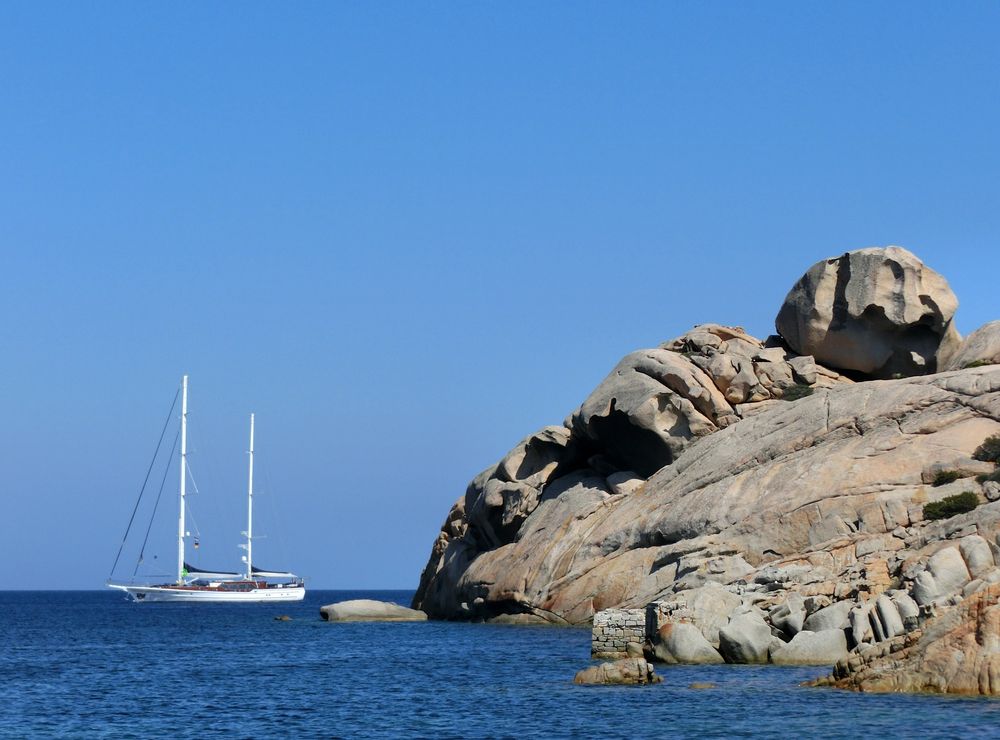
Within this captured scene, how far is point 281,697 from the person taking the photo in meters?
43.4

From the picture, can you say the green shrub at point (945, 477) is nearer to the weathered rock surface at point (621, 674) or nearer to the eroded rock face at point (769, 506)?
the eroded rock face at point (769, 506)

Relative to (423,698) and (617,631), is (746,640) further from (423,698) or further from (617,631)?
(423,698)

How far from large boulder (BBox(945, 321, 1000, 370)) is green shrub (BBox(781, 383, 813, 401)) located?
24.7 feet

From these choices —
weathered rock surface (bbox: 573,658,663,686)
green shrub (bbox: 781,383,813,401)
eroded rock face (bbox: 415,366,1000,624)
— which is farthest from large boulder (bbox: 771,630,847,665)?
green shrub (bbox: 781,383,813,401)

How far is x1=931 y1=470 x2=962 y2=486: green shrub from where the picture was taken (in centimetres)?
5853

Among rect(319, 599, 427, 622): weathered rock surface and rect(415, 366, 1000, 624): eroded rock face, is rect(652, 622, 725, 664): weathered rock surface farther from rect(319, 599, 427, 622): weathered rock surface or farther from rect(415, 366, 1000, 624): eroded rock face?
rect(319, 599, 427, 622): weathered rock surface

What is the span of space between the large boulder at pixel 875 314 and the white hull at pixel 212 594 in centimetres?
7446

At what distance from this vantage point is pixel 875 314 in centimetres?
7350

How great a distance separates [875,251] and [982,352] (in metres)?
8.19

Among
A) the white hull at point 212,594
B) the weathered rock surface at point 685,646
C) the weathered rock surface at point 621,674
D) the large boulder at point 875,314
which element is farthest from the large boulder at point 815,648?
the white hull at point 212,594

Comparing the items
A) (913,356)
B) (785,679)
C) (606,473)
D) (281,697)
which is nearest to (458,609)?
(606,473)

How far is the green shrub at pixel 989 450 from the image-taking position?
58812 mm

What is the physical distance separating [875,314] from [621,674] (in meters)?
39.1

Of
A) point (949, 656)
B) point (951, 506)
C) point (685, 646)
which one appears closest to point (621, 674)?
point (685, 646)
